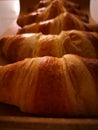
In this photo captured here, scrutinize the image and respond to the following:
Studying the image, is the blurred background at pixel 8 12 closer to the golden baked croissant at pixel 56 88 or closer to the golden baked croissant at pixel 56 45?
the golden baked croissant at pixel 56 45

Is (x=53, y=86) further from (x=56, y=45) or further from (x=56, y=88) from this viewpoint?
(x=56, y=45)

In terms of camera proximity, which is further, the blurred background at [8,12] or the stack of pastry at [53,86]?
the blurred background at [8,12]

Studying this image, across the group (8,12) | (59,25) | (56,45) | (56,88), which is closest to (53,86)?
(56,88)

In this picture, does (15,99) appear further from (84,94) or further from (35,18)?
(35,18)

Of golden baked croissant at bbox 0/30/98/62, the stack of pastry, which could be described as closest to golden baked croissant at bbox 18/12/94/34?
golden baked croissant at bbox 0/30/98/62

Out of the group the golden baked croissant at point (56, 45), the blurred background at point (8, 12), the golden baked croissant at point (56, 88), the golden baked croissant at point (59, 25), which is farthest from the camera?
the blurred background at point (8, 12)

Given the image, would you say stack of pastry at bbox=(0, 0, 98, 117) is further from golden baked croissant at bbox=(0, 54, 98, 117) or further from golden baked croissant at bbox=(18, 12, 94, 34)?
golden baked croissant at bbox=(18, 12, 94, 34)

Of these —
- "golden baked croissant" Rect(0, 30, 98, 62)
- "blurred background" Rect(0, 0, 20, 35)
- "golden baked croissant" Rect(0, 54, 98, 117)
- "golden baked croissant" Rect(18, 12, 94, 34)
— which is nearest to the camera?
"golden baked croissant" Rect(0, 54, 98, 117)

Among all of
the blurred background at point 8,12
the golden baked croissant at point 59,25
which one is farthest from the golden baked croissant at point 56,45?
the blurred background at point 8,12
